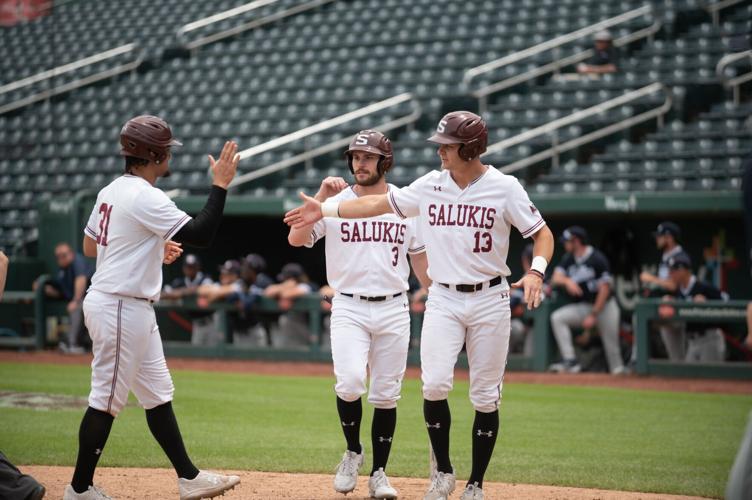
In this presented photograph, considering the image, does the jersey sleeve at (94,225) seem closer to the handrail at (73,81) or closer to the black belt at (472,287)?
the black belt at (472,287)

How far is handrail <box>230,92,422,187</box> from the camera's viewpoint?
16.5 metres

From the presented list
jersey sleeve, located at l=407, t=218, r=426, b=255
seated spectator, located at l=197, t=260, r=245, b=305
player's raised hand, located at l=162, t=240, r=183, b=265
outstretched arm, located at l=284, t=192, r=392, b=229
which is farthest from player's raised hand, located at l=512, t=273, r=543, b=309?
seated spectator, located at l=197, t=260, r=245, b=305

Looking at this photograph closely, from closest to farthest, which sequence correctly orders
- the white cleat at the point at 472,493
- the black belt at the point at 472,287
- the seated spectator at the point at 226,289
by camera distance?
the white cleat at the point at 472,493 < the black belt at the point at 472,287 < the seated spectator at the point at 226,289

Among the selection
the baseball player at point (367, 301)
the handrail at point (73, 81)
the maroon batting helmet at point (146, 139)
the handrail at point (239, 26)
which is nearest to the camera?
the maroon batting helmet at point (146, 139)

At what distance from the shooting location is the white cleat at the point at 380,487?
18.4 ft

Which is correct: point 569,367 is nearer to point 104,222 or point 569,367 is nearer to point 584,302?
point 584,302

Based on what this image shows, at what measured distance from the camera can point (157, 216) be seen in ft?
16.6

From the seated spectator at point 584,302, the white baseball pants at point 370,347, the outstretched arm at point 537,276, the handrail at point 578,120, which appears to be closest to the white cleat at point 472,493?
the white baseball pants at point 370,347

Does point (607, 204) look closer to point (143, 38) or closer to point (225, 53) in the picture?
point (225, 53)

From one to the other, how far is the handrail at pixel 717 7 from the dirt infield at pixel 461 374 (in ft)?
25.5

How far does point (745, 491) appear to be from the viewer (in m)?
3.55

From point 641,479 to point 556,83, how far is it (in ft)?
39.3

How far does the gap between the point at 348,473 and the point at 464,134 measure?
5.94 feet

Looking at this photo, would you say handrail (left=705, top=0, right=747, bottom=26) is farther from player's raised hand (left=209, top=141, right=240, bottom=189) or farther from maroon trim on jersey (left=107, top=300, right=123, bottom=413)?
maroon trim on jersey (left=107, top=300, right=123, bottom=413)
